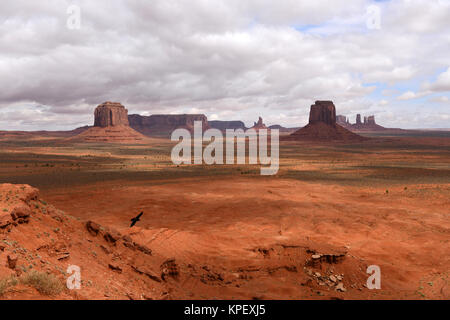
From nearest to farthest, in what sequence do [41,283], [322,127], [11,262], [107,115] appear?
[41,283] < [11,262] < [322,127] < [107,115]

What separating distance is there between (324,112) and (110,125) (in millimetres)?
111894

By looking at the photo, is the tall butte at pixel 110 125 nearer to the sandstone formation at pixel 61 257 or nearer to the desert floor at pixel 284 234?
the desert floor at pixel 284 234

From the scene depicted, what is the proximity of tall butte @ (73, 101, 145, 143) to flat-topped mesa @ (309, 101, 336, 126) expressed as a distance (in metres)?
90.6

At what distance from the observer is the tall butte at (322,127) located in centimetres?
13950

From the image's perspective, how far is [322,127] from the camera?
14600cm

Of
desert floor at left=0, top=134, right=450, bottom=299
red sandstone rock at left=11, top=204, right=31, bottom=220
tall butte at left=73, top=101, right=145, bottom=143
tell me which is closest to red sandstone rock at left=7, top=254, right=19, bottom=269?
desert floor at left=0, top=134, right=450, bottom=299

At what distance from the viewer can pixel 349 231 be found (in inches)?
548

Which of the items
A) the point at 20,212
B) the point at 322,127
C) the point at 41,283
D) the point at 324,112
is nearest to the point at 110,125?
the point at 322,127

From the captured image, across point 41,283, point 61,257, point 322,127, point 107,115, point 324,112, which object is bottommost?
point 61,257

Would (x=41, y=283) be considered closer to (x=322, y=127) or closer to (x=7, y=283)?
(x=7, y=283)

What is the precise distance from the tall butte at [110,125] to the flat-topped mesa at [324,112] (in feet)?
297

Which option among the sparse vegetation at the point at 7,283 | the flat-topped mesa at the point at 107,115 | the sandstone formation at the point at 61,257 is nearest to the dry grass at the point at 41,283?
the sandstone formation at the point at 61,257

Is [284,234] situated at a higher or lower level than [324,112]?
lower
